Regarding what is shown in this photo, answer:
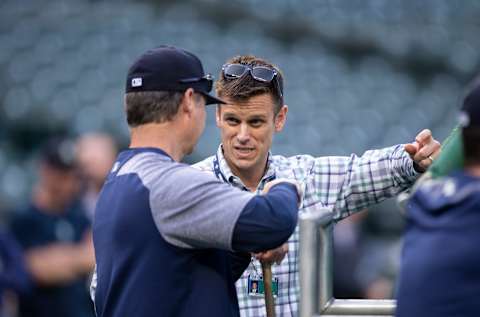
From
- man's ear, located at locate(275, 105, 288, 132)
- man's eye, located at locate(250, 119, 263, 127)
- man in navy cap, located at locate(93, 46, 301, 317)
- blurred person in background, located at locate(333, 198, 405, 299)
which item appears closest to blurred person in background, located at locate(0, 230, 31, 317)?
blurred person in background, located at locate(333, 198, 405, 299)

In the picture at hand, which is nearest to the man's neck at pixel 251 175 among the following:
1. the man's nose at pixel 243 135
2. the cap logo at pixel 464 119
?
the man's nose at pixel 243 135

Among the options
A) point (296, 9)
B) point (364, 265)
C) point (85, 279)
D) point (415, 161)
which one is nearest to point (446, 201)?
point (415, 161)

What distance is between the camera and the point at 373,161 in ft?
13.5

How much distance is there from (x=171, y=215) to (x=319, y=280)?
0.48 meters

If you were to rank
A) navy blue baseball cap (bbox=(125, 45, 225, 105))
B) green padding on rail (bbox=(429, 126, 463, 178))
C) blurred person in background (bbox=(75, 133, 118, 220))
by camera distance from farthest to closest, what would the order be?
blurred person in background (bbox=(75, 133, 118, 220)) < navy blue baseball cap (bbox=(125, 45, 225, 105)) < green padding on rail (bbox=(429, 126, 463, 178))

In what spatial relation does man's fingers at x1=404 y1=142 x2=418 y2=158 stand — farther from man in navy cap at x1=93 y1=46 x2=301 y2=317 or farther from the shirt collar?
man in navy cap at x1=93 y1=46 x2=301 y2=317

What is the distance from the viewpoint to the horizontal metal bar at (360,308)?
3219mm

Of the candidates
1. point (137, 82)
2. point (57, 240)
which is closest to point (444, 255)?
point (137, 82)

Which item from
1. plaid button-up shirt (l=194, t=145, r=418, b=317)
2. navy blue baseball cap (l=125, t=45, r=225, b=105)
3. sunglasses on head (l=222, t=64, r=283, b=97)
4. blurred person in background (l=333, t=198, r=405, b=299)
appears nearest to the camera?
navy blue baseball cap (l=125, t=45, r=225, b=105)

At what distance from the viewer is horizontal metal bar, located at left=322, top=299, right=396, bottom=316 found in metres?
3.22

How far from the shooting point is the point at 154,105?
3379 mm

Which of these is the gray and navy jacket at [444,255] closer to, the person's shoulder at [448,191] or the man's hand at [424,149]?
the person's shoulder at [448,191]

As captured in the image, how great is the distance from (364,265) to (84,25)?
6147mm

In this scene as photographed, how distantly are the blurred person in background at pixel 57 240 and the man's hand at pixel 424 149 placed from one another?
3.95 metres
